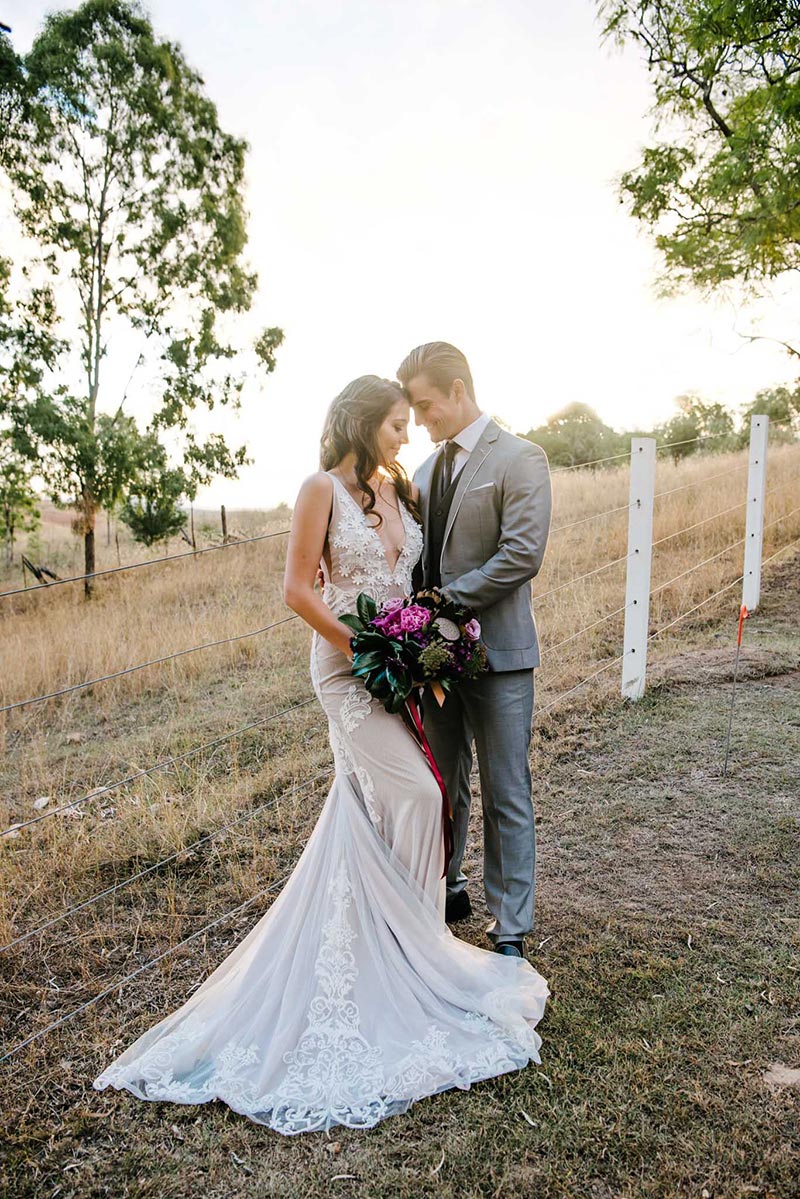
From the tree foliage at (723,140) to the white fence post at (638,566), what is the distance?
14.0ft

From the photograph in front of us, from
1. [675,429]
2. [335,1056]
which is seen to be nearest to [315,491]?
[335,1056]

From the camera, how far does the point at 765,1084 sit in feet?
7.89

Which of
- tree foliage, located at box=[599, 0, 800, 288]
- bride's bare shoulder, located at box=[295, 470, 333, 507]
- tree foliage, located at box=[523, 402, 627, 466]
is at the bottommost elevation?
bride's bare shoulder, located at box=[295, 470, 333, 507]

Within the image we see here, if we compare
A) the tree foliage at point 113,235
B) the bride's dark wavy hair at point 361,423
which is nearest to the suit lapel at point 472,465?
the bride's dark wavy hair at point 361,423

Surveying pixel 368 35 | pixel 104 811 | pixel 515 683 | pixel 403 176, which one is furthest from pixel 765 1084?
pixel 403 176

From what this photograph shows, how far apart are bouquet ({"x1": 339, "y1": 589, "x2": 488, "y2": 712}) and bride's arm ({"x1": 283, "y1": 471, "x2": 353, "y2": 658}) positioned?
7 cm

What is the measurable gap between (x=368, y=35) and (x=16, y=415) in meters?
Result: 10.6

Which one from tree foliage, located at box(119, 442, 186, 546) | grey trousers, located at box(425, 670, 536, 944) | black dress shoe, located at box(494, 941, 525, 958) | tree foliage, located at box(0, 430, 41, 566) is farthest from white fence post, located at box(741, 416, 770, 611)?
tree foliage, located at box(0, 430, 41, 566)

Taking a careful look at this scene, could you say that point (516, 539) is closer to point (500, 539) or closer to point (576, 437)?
point (500, 539)

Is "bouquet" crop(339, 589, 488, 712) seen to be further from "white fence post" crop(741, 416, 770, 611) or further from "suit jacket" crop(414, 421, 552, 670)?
"white fence post" crop(741, 416, 770, 611)

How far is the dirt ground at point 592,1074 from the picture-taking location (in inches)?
84.5

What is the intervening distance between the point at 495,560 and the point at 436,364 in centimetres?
73

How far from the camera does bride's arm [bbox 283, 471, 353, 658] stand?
2.78 meters

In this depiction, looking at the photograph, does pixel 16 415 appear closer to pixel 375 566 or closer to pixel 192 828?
pixel 192 828
